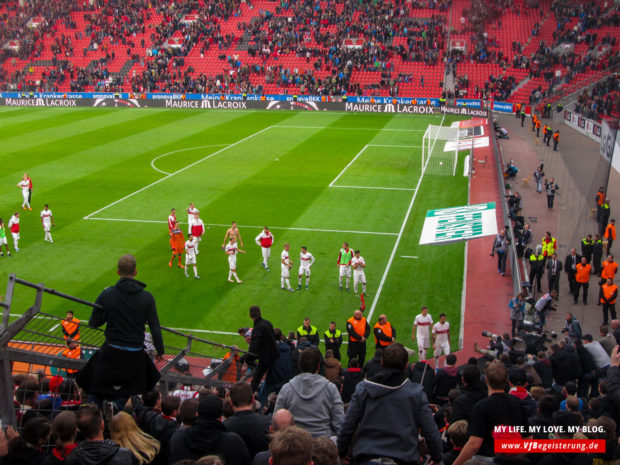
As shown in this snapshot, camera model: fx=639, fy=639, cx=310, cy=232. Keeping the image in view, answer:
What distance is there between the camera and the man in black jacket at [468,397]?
636 centimetres

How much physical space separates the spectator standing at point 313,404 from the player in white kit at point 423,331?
9.64m

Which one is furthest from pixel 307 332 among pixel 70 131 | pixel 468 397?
pixel 70 131

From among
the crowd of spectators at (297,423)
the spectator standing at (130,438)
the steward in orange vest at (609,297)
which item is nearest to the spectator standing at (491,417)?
the crowd of spectators at (297,423)

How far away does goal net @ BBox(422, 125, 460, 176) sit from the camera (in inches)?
1330

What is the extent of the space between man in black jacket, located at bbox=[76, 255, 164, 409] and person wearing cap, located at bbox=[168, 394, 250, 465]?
1281 millimetres

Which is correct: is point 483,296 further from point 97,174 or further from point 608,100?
point 97,174

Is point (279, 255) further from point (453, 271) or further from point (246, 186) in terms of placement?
point (246, 186)

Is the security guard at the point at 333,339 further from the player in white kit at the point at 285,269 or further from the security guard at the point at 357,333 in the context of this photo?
the player in white kit at the point at 285,269

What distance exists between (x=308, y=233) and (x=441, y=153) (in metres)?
16.3

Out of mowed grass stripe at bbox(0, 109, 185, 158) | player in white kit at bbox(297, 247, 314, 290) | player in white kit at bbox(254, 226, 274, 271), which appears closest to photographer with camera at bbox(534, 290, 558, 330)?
player in white kit at bbox(297, 247, 314, 290)

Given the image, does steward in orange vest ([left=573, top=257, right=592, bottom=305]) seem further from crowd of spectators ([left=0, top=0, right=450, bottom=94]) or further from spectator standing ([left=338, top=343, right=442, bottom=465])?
crowd of spectators ([left=0, top=0, right=450, bottom=94])

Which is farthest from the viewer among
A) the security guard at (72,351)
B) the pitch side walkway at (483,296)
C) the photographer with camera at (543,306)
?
the pitch side walkway at (483,296)

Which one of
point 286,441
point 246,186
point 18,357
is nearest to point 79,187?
point 246,186

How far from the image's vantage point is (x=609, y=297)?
1628cm
